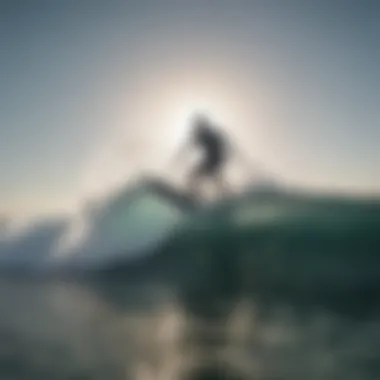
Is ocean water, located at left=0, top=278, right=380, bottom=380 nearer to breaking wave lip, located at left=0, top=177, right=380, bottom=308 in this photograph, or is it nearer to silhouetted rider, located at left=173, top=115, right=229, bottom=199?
breaking wave lip, located at left=0, top=177, right=380, bottom=308

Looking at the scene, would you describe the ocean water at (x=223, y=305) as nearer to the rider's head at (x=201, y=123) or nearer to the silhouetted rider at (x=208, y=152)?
the silhouetted rider at (x=208, y=152)

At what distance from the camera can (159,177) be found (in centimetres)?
128

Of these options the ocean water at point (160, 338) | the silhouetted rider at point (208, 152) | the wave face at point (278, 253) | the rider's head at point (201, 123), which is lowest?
the ocean water at point (160, 338)

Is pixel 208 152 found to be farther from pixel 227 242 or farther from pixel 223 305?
pixel 223 305

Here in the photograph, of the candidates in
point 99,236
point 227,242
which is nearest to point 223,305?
point 227,242

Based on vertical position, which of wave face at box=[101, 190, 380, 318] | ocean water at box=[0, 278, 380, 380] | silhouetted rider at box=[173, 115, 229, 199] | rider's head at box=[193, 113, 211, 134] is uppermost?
rider's head at box=[193, 113, 211, 134]

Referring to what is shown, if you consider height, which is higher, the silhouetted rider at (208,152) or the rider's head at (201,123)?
the rider's head at (201,123)

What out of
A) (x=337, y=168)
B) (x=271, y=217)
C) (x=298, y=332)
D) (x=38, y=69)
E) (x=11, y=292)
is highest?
(x=38, y=69)

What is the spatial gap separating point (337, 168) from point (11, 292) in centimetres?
78

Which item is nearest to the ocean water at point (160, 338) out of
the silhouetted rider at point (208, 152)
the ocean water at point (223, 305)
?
the ocean water at point (223, 305)

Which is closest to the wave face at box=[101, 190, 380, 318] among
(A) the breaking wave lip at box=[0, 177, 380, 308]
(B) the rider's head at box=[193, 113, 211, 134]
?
(A) the breaking wave lip at box=[0, 177, 380, 308]

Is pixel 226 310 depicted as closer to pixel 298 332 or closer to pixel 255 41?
pixel 298 332

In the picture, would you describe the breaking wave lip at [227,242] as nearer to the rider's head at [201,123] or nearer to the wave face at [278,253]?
the wave face at [278,253]

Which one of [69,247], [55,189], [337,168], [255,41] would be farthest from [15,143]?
[337,168]
